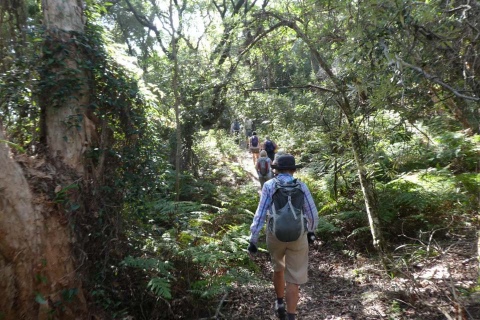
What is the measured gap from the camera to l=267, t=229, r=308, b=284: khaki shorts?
4223 mm

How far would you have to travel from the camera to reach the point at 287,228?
13.1 feet

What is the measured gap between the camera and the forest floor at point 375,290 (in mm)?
3936

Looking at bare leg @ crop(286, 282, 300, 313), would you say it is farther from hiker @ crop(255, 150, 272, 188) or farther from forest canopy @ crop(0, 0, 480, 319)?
hiker @ crop(255, 150, 272, 188)

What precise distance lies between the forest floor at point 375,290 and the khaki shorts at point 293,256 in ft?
2.11

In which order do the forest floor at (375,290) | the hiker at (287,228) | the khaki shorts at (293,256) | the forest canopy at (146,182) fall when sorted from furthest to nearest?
1. the khaki shorts at (293,256)
2. the hiker at (287,228)
3. the forest floor at (375,290)
4. the forest canopy at (146,182)

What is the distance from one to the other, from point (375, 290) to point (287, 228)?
6.79 ft

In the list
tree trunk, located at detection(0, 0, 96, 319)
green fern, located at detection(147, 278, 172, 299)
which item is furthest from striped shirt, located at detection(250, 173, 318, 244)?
tree trunk, located at detection(0, 0, 96, 319)

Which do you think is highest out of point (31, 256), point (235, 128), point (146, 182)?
point (235, 128)

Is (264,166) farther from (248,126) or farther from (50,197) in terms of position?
(248,126)

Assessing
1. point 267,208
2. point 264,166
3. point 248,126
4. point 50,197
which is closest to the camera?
point 50,197

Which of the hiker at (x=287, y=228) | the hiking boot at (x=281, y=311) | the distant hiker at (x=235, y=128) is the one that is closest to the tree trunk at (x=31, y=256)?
the hiker at (x=287, y=228)

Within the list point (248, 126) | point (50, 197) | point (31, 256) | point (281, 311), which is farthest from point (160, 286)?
point (248, 126)

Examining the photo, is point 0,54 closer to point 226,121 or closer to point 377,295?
point 377,295

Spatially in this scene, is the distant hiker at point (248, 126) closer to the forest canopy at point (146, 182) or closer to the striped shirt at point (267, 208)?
the forest canopy at point (146, 182)
